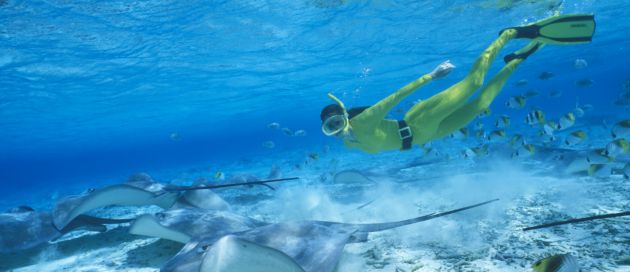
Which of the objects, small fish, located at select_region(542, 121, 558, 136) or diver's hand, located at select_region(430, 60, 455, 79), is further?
small fish, located at select_region(542, 121, 558, 136)

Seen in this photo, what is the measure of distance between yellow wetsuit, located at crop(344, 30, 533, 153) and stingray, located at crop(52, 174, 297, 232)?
1.69m

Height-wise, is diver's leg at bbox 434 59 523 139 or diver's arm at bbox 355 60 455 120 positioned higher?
diver's arm at bbox 355 60 455 120

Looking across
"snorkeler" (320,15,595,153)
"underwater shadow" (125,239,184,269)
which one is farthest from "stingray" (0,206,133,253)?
"snorkeler" (320,15,595,153)

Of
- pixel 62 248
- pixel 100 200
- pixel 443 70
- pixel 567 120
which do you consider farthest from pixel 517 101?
pixel 62 248

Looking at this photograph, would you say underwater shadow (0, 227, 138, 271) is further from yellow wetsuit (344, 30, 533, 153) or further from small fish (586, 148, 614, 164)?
small fish (586, 148, 614, 164)

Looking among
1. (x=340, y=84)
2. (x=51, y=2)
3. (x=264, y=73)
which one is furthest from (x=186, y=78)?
(x=340, y=84)

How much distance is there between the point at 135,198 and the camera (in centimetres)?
525

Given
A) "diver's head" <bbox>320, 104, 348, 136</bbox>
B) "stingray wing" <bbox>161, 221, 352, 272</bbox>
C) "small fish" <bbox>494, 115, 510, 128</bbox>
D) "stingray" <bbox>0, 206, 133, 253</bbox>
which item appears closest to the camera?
"stingray wing" <bbox>161, 221, 352, 272</bbox>

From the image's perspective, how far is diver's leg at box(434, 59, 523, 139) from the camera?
6.02m

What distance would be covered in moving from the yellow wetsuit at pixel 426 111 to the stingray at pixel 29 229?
4.71 meters

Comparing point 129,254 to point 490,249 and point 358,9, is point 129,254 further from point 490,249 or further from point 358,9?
point 358,9

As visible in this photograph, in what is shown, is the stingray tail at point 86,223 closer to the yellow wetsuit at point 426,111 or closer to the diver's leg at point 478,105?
the yellow wetsuit at point 426,111

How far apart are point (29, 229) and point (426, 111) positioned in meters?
6.81

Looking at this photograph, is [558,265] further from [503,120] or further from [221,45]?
[221,45]
